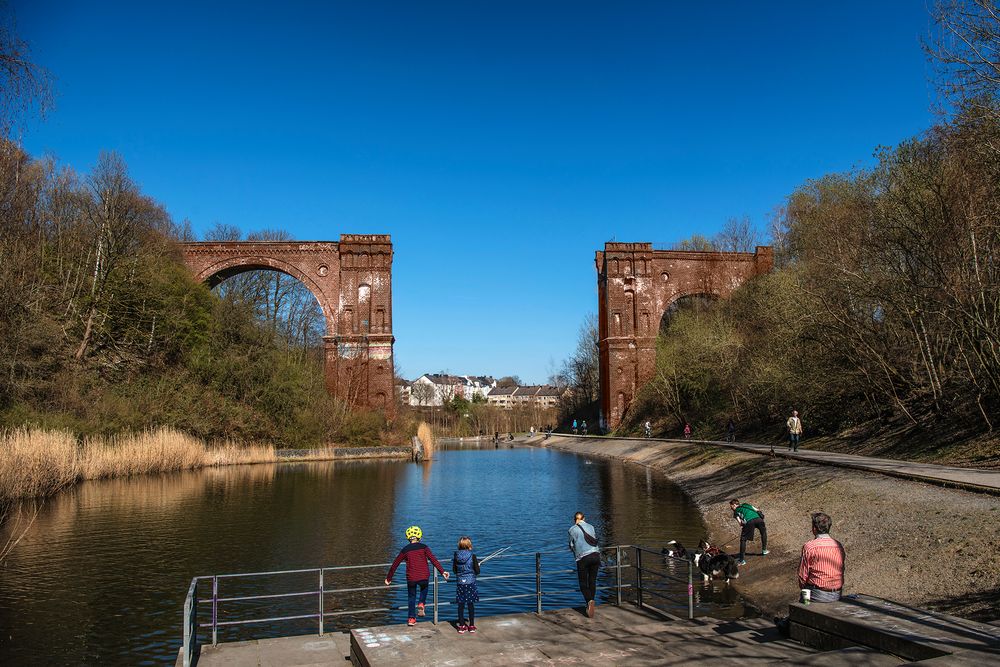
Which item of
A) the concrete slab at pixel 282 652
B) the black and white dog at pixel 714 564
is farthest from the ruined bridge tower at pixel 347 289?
the concrete slab at pixel 282 652

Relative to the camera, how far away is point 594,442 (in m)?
55.9

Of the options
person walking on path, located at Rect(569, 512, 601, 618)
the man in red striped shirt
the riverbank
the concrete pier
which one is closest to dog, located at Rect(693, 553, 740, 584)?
the concrete pier

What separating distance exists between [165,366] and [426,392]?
92.3 meters

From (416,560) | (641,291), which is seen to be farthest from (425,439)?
(416,560)

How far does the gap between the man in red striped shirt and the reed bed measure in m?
18.5

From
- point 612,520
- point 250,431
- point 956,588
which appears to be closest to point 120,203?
point 250,431

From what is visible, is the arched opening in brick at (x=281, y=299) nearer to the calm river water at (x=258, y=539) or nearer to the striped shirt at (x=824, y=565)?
the calm river water at (x=258, y=539)

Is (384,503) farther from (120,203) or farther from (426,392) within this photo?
(426,392)

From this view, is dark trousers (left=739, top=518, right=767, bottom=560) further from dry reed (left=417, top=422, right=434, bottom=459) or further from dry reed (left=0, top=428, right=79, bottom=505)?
dry reed (left=417, top=422, right=434, bottom=459)

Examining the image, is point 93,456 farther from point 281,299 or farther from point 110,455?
point 281,299

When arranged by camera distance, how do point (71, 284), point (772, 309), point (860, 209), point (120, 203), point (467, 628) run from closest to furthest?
1. point (467, 628)
2. point (860, 209)
3. point (772, 309)
4. point (71, 284)
5. point (120, 203)

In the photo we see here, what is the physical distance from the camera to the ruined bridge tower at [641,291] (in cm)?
5675

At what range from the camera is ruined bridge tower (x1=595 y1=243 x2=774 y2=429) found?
5675cm

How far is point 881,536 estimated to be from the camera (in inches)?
521
